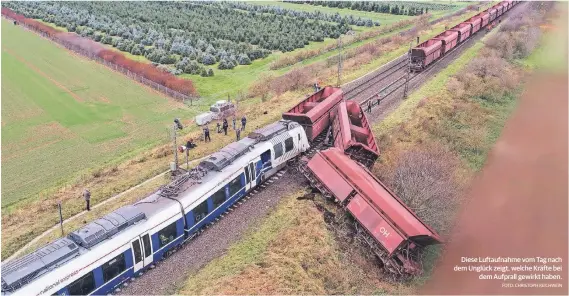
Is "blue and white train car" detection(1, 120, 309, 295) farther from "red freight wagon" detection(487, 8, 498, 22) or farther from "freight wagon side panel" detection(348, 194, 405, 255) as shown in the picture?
"red freight wagon" detection(487, 8, 498, 22)

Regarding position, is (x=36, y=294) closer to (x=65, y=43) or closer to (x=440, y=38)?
(x=440, y=38)

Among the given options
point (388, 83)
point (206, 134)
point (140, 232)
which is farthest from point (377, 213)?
point (388, 83)

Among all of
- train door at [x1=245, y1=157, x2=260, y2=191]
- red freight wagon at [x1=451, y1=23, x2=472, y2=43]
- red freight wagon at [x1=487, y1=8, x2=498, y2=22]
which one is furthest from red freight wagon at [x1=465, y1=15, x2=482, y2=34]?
train door at [x1=245, y1=157, x2=260, y2=191]

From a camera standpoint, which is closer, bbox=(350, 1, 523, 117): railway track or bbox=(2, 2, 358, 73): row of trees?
bbox=(350, 1, 523, 117): railway track

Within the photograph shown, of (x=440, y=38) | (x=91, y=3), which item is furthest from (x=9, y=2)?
(x=440, y=38)

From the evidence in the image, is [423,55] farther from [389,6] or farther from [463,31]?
[389,6]

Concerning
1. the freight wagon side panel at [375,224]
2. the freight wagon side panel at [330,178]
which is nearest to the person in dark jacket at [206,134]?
the freight wagon side panel at [330,178]
